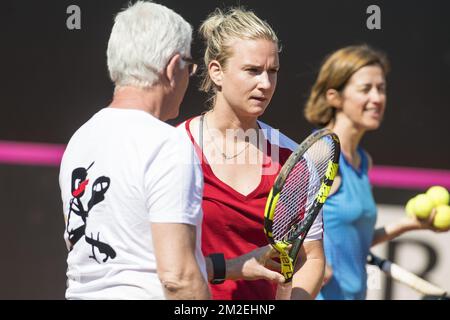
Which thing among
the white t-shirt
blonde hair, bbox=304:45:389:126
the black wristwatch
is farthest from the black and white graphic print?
blonde hair, bbox=304:45:389:126

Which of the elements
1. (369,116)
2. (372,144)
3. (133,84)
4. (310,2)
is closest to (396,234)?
(369,116)

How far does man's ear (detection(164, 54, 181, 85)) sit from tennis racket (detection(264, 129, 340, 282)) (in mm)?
508

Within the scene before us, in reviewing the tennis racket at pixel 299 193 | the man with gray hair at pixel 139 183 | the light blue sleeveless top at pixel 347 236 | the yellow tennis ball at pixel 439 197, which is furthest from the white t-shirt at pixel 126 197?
the yellow tennis ball at pixel 439 197

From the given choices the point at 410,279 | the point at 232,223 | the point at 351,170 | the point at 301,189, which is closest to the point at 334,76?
the point at 351,170

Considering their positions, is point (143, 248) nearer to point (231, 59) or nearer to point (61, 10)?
point (231, 59)

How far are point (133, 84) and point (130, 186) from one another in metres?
0.28

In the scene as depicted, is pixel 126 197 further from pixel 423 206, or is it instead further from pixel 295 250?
pixel 423 206

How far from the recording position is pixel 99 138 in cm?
241

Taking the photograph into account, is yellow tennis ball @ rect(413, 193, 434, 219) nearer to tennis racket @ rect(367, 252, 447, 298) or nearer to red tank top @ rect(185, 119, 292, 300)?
tennis racket @ rect(367, 252, 447, 298)

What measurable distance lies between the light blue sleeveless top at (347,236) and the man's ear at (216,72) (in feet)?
3.70

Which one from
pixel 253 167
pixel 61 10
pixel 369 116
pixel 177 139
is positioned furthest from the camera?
pixel 61 10

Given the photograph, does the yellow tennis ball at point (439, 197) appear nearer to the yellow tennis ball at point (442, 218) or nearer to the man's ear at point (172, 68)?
the yellow tennis ball at point (442, 218)

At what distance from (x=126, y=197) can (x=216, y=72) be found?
101 cm

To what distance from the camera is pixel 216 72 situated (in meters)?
3.22
